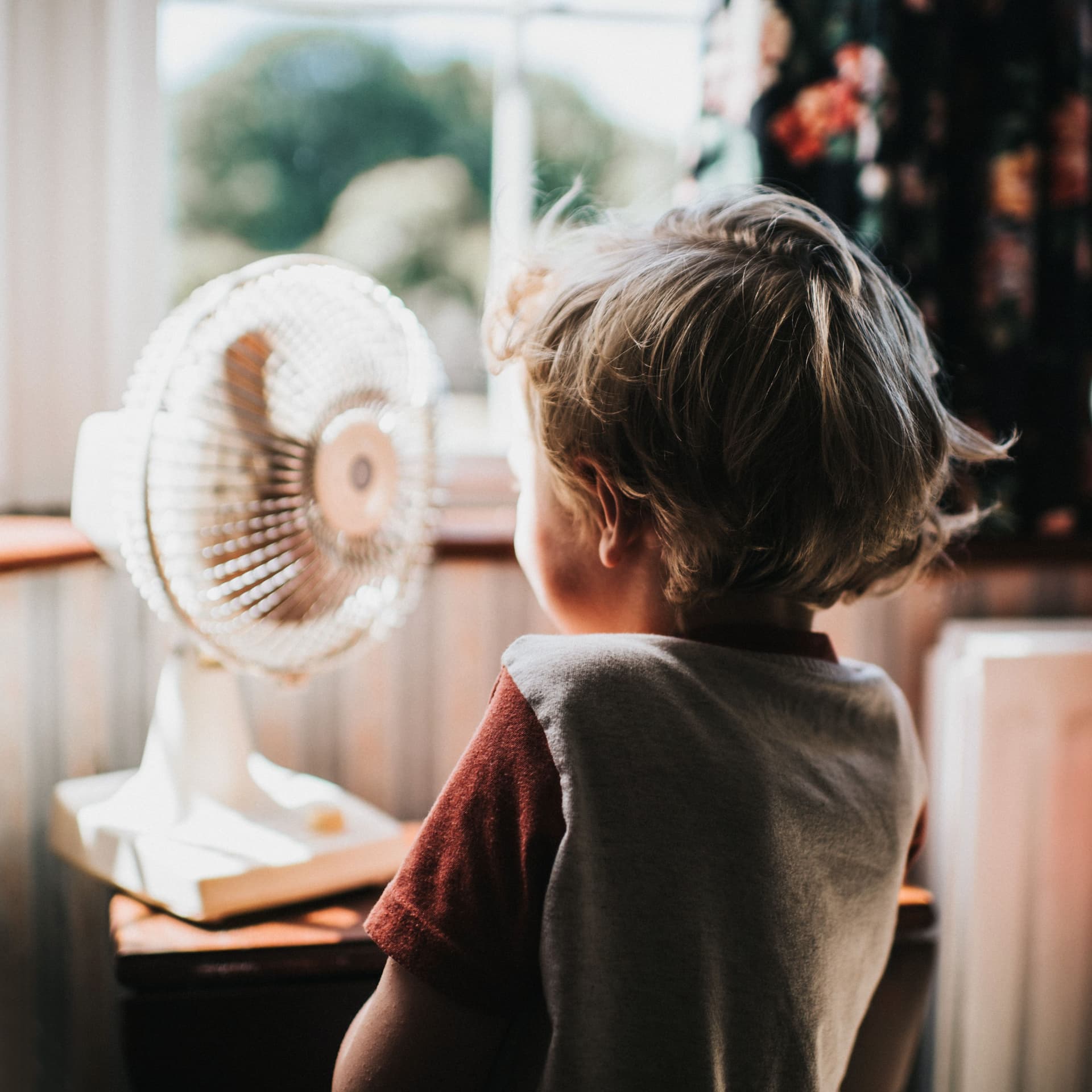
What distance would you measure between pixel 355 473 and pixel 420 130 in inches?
32.8

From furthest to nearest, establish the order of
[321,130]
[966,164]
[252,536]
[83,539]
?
1. [321,130]
2. [966,164]
3. [83,539]
4. [252,536]

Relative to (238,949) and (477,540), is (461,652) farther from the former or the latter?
(238,949)

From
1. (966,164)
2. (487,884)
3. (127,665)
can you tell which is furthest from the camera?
(966,164)

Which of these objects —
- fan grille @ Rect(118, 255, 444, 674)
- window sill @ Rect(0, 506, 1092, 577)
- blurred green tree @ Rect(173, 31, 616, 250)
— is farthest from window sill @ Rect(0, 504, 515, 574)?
blurred green tree @ Rect(173, 31, 616, 250)

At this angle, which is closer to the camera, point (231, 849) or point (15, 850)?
point (231, 849)

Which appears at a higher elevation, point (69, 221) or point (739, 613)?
point (69, 221)

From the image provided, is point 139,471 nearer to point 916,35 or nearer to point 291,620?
point 291,620

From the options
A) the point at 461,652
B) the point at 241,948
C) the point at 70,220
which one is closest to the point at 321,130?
the point at 70,220

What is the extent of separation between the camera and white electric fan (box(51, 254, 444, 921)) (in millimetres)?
765

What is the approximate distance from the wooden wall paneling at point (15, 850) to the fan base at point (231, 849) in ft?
0.67

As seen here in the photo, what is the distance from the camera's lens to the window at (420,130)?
4.68 feet

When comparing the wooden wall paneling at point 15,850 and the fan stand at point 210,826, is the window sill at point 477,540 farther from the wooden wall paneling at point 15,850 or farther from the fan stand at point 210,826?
the fan stand at point 210,826

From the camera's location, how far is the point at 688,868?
583 millimetres

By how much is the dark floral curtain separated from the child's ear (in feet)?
2.39
